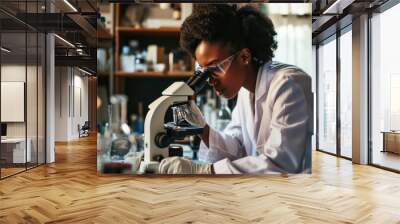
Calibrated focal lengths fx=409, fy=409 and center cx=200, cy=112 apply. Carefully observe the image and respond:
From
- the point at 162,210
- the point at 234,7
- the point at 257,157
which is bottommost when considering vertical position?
Result: the point at 162,210

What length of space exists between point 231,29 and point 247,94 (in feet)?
2.48

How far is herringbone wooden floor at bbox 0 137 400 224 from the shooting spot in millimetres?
3598

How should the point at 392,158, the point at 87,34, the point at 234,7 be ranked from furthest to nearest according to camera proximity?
the point at 87,34 → the point at 392,158 → the point at 234,7

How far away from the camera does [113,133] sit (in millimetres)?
4648

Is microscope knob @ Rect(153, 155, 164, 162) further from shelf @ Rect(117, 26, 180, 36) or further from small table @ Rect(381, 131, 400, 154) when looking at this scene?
small table @ Rect(381, 131, 400, 154)

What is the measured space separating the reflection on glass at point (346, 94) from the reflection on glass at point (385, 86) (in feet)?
2.34

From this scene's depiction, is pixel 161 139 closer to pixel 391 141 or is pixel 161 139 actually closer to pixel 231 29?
pixel 231 29

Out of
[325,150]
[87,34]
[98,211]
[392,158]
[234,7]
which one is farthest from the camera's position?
[325,150]

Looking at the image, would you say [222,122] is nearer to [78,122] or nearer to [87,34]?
[87,34]

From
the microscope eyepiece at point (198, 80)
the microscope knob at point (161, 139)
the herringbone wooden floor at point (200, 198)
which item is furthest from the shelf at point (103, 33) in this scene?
the herringbone wooden floor at point (200, 198)

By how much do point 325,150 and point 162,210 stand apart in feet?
20.8

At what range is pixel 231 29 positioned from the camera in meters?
4.60

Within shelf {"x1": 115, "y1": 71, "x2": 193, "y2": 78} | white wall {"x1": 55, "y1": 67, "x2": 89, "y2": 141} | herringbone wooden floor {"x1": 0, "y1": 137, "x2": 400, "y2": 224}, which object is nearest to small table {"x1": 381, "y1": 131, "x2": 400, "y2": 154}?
herringbone wooden floor {"x1": 0, "y1": 137, "x2": 400, "y2": 224}

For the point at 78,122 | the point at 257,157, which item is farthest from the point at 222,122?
the point at 78,122
